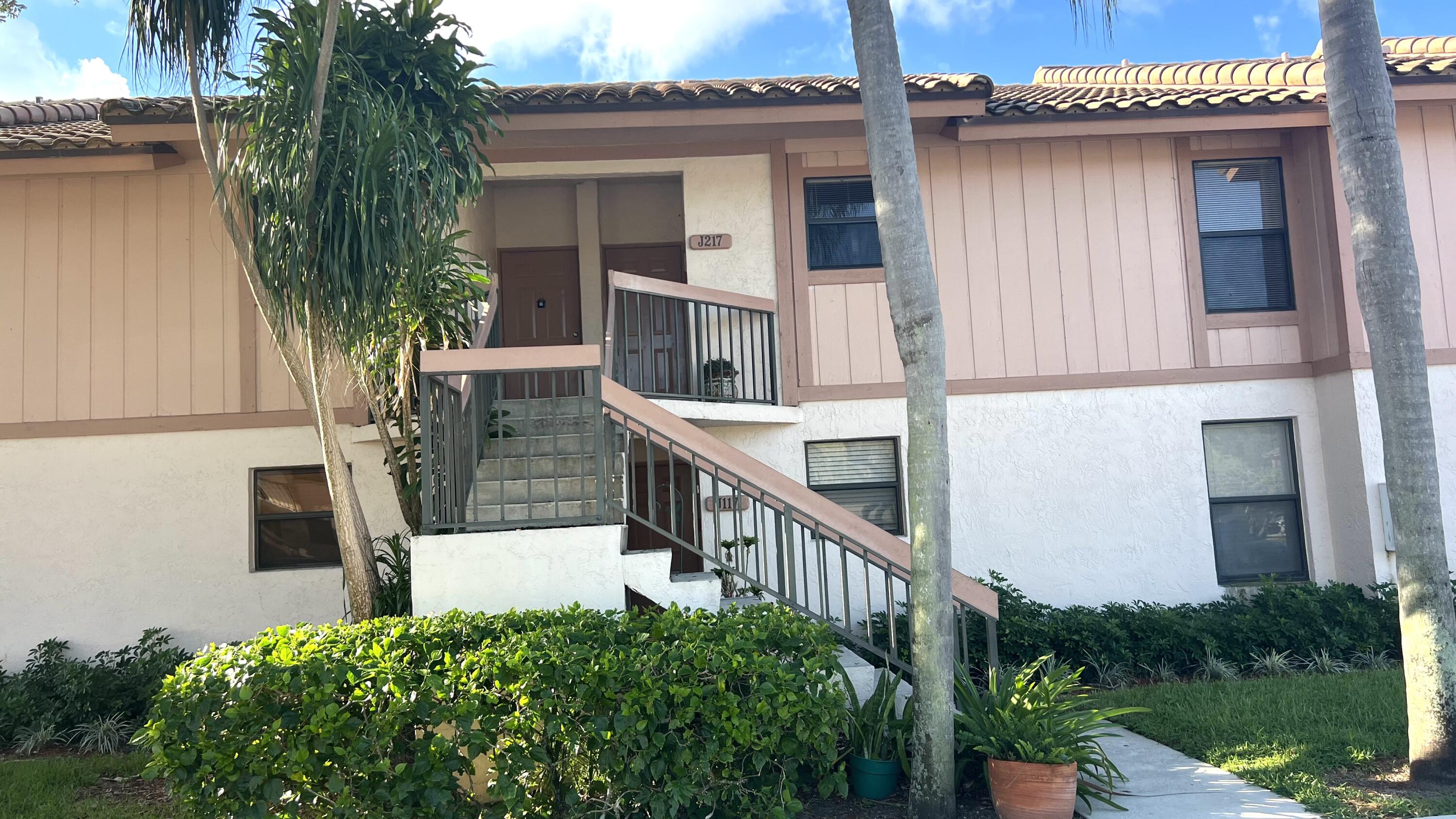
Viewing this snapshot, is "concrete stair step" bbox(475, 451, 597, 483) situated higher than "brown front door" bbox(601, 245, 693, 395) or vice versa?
"brown front door" bbox(601, 245, 693, 395)

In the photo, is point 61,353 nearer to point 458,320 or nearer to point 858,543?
point 458,320

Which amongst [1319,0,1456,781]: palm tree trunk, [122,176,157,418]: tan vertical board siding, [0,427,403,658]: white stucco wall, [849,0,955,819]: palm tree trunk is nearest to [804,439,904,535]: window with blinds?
[0,427,403,658]: white stucco wall

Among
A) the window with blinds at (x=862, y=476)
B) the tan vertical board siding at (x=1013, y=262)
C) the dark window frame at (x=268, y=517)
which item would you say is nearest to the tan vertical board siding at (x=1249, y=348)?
the tan vertical board siding at (x=1013, y=262)

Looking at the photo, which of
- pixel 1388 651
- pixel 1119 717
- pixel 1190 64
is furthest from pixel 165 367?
pixel 1190 64

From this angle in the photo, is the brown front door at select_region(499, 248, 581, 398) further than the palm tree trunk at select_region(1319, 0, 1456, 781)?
Yes

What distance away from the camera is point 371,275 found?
18.7 ft

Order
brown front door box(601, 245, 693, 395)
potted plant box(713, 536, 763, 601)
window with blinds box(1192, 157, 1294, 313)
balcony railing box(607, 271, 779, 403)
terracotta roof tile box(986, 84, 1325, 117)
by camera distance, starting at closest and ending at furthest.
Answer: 1. potted plant box(713, 536, 763, 601)
2. balcony railing box(607, 271, 779, 403)
3. brown front door box(601, 245, 693, 395)
4. terracotta roof tile box(986, 84, 1325, 117)
5. window with blinds box(1192, 157, 1294, 313)

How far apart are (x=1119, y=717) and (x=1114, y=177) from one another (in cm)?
495

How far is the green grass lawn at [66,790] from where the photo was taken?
17.4 ft

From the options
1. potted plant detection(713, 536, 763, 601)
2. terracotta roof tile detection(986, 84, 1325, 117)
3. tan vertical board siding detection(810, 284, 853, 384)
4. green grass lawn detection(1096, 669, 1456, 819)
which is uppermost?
terracotta roof tile detection(986, 84, 1325, 117)

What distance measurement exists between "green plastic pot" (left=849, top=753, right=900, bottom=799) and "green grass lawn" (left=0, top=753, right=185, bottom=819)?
3.51 m

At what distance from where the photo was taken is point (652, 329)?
8.55 meters

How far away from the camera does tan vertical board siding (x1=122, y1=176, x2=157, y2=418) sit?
346 inches

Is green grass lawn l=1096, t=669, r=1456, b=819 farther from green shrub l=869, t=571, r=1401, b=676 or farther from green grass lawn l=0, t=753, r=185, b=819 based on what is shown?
green grass lawn l=0, t=753, r=185, b=819
